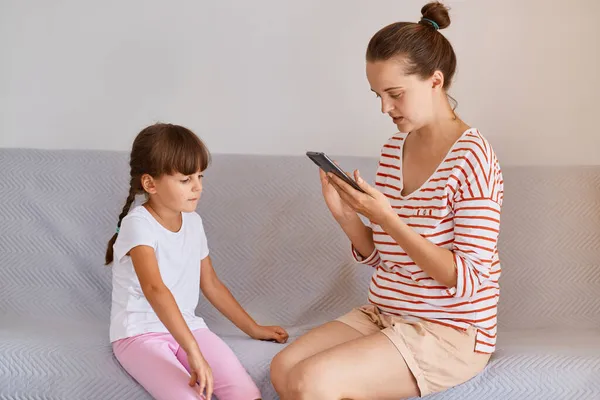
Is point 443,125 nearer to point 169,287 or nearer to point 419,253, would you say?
point 419,253

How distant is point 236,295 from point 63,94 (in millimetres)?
891

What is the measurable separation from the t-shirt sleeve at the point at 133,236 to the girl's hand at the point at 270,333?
33 cm

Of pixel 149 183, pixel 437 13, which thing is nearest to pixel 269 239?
pixel 149 183

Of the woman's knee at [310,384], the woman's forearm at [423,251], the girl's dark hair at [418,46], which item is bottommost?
the woman's knee at [310,384]

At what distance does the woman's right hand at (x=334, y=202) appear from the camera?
1.71 metres

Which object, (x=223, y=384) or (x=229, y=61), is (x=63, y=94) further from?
(x=223, y=384)

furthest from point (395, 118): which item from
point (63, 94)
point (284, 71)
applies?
point (63, 94)

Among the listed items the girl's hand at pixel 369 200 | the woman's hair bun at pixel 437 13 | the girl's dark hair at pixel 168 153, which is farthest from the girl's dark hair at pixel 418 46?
the girl's dark hair at pixel 168 153

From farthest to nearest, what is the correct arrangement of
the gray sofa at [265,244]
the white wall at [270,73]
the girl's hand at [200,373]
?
the white wall at [270,73] → the gray sofa at [265,244] → the girl's hand at [200,373]

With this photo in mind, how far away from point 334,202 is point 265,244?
497mm

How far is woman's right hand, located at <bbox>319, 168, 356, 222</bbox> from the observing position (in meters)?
1.71

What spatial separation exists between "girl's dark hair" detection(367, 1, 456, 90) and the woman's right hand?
0.28 metres

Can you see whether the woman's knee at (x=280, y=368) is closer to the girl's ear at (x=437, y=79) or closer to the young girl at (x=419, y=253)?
the young girl at (x=419, y=253)

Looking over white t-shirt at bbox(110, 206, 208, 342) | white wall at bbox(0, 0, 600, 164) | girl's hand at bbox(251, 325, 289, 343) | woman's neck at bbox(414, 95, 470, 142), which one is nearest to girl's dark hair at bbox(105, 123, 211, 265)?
white t-shirt at bbox(110, 206, 208, 342)
